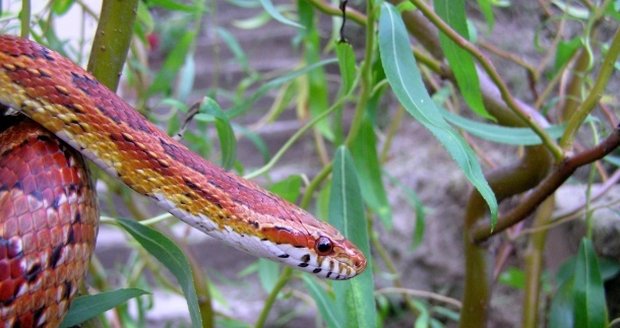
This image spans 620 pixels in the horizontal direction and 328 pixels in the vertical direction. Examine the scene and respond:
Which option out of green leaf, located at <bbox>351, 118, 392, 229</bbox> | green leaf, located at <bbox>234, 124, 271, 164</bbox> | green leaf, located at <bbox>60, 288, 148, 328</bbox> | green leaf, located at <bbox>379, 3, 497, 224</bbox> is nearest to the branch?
green leaf, located at <bbox>379, 3, 497, 224</bbox>

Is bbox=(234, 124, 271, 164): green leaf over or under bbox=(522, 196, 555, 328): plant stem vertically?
over

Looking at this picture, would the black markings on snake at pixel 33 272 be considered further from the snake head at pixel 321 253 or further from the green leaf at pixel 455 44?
the green leaf at pixel 455 44

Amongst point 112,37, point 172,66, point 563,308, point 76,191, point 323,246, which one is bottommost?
point 563,308

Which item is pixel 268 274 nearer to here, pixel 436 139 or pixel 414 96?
pixel 436 139

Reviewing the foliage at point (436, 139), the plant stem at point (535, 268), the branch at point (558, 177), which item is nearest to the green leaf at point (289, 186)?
the foliage at point (436, 139)

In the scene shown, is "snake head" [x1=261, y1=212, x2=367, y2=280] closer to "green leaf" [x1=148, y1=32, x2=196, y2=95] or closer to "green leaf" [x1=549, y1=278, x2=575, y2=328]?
"green leaf" [x1=549, y1=278, x2=575, y2=328]

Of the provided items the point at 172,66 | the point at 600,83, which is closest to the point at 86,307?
the point at 600,83
